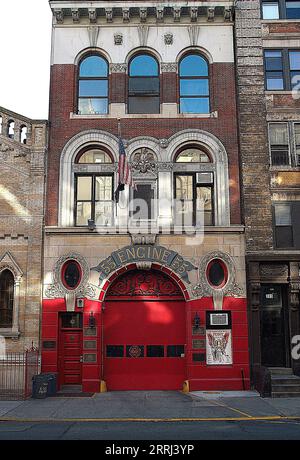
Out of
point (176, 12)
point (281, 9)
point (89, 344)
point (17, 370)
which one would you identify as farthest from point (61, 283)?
point (281, 9)

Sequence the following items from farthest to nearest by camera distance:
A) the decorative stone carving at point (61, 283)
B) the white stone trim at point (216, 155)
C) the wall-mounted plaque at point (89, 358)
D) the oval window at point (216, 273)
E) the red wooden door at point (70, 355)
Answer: the white stone trim at point (216, 155), the oval window at point (216, 273), the decorative stone carving at point (61, 283), the red wooden door at point (70, 355), the wall-mounted plaque at point (89, 358)

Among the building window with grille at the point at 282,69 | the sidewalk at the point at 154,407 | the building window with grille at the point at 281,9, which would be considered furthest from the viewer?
the building window with grille at the point at 281,9

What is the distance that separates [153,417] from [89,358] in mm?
A: 5539

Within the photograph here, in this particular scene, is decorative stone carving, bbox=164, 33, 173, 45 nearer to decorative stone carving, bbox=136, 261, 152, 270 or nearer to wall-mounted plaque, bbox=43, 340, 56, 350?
decorative stone carving, bbox=136, 261, 152, 270

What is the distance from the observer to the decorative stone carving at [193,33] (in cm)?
2227

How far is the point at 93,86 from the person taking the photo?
22.3m

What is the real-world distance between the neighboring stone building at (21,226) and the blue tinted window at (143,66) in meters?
4.73

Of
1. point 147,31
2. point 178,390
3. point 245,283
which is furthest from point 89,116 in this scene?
point 178,390

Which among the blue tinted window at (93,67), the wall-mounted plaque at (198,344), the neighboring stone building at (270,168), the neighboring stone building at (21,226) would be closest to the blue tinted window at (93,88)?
the blue tinted window at (93,67)

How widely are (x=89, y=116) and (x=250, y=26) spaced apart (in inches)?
328

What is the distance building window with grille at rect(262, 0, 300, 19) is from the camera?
22.6 m

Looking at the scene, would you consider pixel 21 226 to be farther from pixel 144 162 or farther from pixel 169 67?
pixel 169 67

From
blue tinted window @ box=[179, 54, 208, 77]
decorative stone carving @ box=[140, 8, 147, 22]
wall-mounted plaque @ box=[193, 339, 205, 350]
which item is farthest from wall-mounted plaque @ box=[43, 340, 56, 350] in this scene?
decorative stone carving @ box=[140, 8, 147, 22]

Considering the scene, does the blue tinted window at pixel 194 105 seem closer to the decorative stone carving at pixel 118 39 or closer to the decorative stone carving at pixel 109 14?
the decorative stone carving at pixel 118 39
